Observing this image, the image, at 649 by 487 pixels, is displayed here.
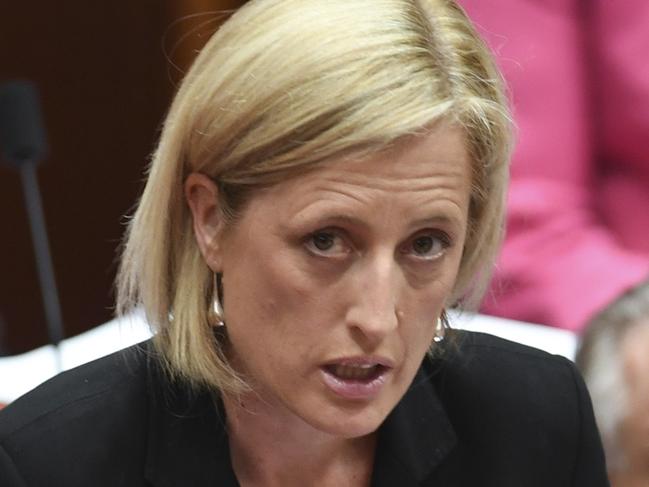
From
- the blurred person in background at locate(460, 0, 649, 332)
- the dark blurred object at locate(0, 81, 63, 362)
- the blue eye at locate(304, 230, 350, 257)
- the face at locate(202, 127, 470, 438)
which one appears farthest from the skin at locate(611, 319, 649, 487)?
the dark blurred object at locate(0, 81, 63, 362)

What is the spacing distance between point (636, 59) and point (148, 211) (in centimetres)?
120

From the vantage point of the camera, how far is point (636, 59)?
2186 mm

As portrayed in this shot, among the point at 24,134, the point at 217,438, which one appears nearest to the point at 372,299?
the point at 217,438

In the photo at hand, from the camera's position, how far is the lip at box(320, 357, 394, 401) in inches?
44.6

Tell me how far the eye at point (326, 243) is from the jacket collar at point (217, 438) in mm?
265

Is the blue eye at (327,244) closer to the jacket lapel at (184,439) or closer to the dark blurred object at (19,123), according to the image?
the jacket lapel at (184,439)

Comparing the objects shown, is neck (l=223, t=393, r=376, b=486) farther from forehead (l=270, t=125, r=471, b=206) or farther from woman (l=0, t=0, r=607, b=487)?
forehead (l=270, t=125, r=471, b=206)

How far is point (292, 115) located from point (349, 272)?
5.7 inches

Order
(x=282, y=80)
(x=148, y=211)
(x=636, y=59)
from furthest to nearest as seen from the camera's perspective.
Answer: (x=636, y=59)
(x=148, y=211)
(x=282, y=80)

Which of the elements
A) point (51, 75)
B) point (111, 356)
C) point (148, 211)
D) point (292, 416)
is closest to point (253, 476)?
point (292, 416)

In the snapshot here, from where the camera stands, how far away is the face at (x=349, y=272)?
1.10m

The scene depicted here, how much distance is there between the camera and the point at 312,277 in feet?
3.69

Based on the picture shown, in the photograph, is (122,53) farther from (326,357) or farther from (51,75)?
(326,357)

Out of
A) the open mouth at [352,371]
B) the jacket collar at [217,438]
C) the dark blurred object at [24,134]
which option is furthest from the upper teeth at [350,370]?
the dark blurred object at [24,134]
